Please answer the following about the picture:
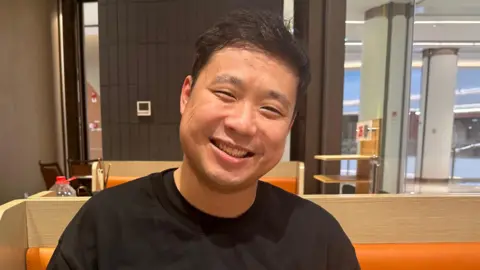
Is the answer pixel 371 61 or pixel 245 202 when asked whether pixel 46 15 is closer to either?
pixel 371 61

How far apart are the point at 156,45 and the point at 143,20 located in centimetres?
27

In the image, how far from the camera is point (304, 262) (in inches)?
34.5

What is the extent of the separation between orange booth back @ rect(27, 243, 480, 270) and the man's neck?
24.1 inches

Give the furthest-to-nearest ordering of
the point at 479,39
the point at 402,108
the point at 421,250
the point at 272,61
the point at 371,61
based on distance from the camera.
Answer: the point at 479,39, the point at 371,61, the point at 402,108, the point at 421,250, the point at 272,61

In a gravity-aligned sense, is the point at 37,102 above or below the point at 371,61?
below

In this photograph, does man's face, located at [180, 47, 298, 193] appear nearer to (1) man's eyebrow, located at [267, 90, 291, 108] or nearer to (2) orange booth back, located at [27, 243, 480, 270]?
(1) man's eyebrow, located at [267, 90, 291, 108]

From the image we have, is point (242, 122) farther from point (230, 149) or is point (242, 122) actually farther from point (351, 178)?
point (351, 178)

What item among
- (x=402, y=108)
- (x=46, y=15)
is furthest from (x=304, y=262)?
(x=46, y=15)

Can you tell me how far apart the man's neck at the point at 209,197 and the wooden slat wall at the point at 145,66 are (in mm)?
3070

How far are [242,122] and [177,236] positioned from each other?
0.91 ft

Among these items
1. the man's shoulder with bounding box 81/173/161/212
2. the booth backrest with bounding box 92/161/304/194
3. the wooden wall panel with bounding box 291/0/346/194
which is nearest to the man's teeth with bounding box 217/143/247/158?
the man's shoulder with bounding box 81/173/161/212

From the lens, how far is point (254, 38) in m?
0.84

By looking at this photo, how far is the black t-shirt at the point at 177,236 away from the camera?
0.82 metres

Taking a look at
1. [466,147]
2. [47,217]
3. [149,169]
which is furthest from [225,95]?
[466,147]
